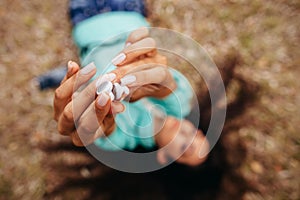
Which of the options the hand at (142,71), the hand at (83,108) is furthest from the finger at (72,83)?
the hand at (142,71)

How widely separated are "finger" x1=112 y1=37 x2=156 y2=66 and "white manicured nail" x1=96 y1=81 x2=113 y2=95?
24cm

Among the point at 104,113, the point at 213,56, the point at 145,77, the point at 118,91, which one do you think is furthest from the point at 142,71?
the point at 213,56

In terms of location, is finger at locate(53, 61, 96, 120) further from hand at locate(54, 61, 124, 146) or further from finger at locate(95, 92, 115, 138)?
finger at locate(95, 92, 115, 138)

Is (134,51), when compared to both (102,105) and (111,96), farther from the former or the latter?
(102,105)

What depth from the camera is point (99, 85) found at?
5.47ft

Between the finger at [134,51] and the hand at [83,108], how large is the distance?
0.18 metres

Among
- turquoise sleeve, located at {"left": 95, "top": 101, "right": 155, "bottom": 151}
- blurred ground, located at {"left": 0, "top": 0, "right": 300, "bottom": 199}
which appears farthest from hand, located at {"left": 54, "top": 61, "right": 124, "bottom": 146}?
blurred ground, located at {"left": 0, "top": 0, "right": 300, "bottom": 199}

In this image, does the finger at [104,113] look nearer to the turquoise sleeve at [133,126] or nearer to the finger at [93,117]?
the finger at [93,117]

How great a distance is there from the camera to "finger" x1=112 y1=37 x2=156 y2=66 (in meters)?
1.92

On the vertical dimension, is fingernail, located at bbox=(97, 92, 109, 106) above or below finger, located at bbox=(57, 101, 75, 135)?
above

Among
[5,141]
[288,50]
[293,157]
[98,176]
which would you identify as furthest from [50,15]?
[293,157]

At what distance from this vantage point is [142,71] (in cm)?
182

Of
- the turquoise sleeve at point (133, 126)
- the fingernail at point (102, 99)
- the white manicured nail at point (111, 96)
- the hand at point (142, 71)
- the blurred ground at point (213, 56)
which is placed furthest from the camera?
the blurred ground at point (213, 56)

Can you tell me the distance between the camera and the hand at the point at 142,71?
5.94 ft
